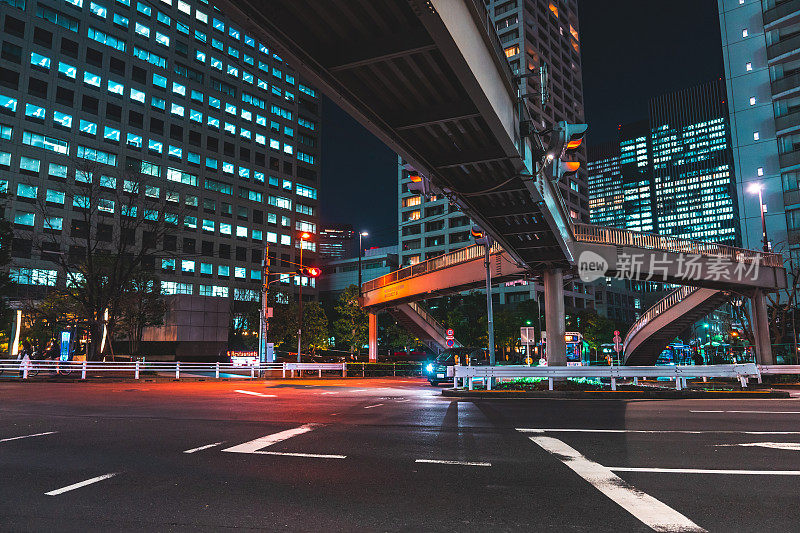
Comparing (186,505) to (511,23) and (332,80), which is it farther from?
(511,23)

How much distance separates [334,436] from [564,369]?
1295cm

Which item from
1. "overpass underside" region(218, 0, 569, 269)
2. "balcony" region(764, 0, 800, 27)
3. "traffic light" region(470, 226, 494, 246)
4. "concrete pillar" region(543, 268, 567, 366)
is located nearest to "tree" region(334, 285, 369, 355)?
"concrete pillar" region(543, 268, 567, 366)

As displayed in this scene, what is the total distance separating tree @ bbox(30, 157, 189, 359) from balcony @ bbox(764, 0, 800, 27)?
60584mm

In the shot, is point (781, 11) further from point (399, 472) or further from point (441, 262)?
point (399, 472)

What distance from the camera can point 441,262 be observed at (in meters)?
36.3

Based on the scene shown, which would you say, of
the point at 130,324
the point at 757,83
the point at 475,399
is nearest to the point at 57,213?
the point at 130,324

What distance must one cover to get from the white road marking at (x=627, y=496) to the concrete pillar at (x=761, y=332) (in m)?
31.4

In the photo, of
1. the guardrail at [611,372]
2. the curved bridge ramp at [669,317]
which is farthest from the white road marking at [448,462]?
the curved bridge ramp at [669,317]

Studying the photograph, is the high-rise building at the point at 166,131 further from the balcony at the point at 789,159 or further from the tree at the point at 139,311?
the balcony at the point at 789,159

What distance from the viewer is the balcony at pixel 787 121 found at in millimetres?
49781

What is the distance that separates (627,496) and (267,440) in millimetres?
5740

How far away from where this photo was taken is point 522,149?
48.0 ft

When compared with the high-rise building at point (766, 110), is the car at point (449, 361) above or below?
below

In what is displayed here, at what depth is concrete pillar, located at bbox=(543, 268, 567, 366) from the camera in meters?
28.4
